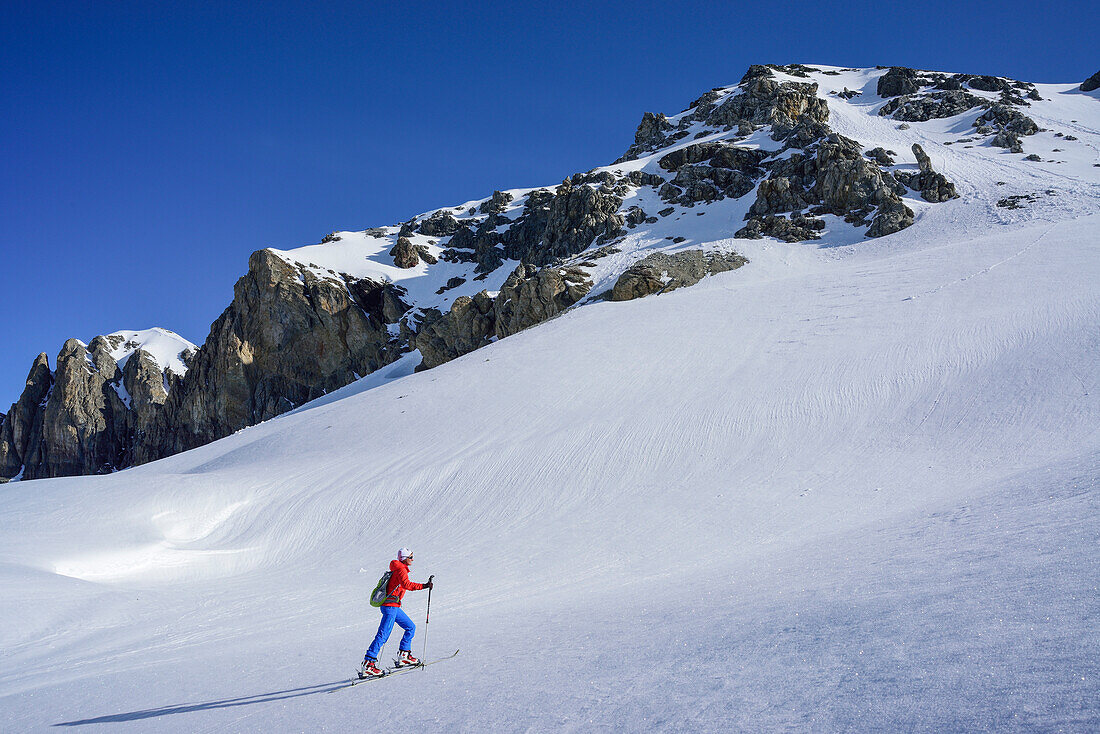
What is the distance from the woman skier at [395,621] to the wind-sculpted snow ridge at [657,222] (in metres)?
35.2

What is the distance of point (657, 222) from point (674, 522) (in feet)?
169

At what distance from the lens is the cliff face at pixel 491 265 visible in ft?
162

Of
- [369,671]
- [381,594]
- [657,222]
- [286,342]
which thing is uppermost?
[657,222]

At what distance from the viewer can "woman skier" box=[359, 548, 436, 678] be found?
6574 millimetres

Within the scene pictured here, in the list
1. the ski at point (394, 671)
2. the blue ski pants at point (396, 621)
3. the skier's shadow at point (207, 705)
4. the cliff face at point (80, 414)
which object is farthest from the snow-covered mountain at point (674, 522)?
the cliff face at point (80, 414)

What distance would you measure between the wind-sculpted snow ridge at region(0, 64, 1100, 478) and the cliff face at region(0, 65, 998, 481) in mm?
261

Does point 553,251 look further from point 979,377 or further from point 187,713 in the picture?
point 187,713

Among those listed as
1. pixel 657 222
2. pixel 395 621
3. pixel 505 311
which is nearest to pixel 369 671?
pixel 395 621

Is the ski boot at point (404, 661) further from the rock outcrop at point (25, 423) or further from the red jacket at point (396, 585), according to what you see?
the rock outcrop at point (25, 423)

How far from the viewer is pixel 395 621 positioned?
6.93 meters

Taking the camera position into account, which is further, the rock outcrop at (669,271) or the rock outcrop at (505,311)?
the rock outcrop at (505,311)

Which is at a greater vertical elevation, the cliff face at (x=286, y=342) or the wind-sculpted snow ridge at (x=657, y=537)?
the cliff face at (x=286, y=342)

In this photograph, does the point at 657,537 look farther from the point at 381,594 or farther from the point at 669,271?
the point at 669,271

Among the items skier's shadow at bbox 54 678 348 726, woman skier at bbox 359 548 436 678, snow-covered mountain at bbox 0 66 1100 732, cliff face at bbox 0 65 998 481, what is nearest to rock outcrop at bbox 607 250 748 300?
cliff face at bbox 0 65 998 481
